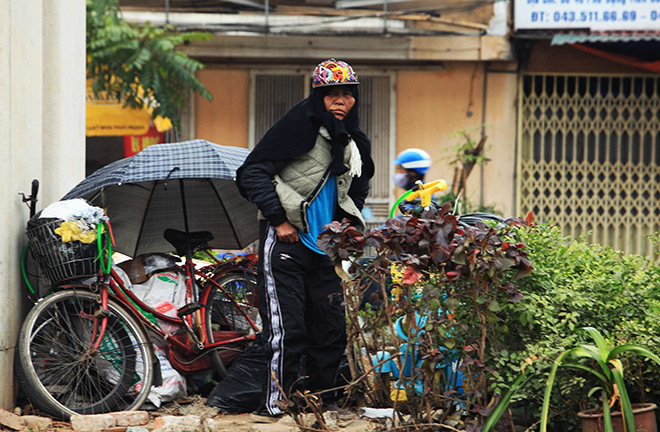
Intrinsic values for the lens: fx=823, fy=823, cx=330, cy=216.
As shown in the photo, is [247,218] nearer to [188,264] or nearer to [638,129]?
[188,264]

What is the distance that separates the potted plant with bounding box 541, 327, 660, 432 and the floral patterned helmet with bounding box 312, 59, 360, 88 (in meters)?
1.86

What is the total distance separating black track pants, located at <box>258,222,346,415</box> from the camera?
4.40 meters

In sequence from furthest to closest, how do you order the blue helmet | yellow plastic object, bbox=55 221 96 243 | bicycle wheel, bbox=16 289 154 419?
1. the blue helmet
2. bicycle wheel, bbox=16 289 154 419
3. yellow plastic object, bbox=55 221 96 243

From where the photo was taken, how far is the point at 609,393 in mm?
3506

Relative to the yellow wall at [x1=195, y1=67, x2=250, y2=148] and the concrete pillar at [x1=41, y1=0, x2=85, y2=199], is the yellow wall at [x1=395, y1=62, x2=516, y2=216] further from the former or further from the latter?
the concrete pillar at [x1=41, y1=0, x2=85, y2=199]

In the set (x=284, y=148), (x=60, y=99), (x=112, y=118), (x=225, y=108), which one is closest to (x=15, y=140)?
(x=60, y=99)

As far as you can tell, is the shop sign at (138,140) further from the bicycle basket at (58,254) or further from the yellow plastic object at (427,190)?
the bicycle basket at (58,254)

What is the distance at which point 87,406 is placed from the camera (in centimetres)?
447

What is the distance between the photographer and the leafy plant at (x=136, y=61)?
967 centimetres

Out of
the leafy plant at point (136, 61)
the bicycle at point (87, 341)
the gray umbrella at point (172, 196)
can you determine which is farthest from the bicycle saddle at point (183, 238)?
the leafy plant at point (136, 61)

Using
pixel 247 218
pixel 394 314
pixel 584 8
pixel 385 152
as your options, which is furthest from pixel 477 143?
pixel 394 314

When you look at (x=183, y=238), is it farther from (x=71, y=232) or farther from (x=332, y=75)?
(x=332, y=75)

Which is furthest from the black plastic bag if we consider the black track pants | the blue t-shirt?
the blue t-shirt

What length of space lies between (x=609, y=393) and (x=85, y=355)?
2.73m
